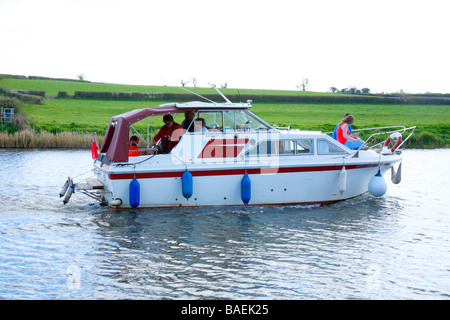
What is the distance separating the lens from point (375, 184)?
1441 centimetres

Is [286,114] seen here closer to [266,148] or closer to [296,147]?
[296,147]

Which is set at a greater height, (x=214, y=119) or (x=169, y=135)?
(x=214, y=119)

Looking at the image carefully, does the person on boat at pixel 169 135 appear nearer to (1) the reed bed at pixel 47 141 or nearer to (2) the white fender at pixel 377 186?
(2) the white fender at pixel 377 186

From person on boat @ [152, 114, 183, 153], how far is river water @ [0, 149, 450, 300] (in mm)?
1815

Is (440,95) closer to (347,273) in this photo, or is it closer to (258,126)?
(258,126)

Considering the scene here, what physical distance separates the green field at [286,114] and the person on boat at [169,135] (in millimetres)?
21214

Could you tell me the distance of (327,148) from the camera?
46.3ft

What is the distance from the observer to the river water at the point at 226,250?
8.23 meters

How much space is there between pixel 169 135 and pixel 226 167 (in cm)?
204

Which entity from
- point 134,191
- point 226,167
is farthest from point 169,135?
point 134,191

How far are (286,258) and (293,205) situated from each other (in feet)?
14.7

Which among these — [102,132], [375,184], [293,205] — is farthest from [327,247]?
[102,132]
